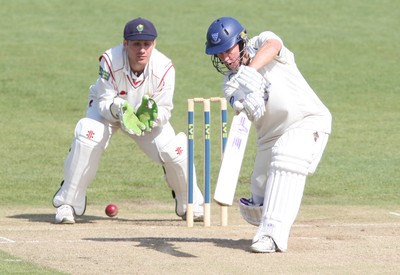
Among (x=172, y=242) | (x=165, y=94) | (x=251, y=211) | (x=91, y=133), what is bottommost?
(x=172, y=242)

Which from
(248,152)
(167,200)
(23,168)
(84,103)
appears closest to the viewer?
(167,200)

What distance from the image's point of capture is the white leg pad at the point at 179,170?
32.1ft

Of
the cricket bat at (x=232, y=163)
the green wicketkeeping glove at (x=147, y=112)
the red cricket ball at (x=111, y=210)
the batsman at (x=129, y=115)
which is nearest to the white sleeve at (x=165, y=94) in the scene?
the batsman at (x=129, y=115)

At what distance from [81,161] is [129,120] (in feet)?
1.99

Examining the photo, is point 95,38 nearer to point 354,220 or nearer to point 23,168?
point 23,168

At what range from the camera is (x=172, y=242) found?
828 centimetres

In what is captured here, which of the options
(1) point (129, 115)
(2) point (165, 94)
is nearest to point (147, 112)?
(1) point (129, 115)

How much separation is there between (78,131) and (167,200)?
2.06 m

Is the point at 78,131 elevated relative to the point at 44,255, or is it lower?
elevated

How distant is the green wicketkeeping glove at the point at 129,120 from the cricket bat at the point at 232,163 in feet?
6.54

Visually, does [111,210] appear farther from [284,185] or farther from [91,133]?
[284,185]

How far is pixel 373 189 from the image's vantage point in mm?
11867

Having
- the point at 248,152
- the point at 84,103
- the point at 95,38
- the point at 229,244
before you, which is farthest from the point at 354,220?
the point at 95,38

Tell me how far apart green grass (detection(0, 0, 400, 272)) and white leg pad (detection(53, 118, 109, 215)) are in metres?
1.38
